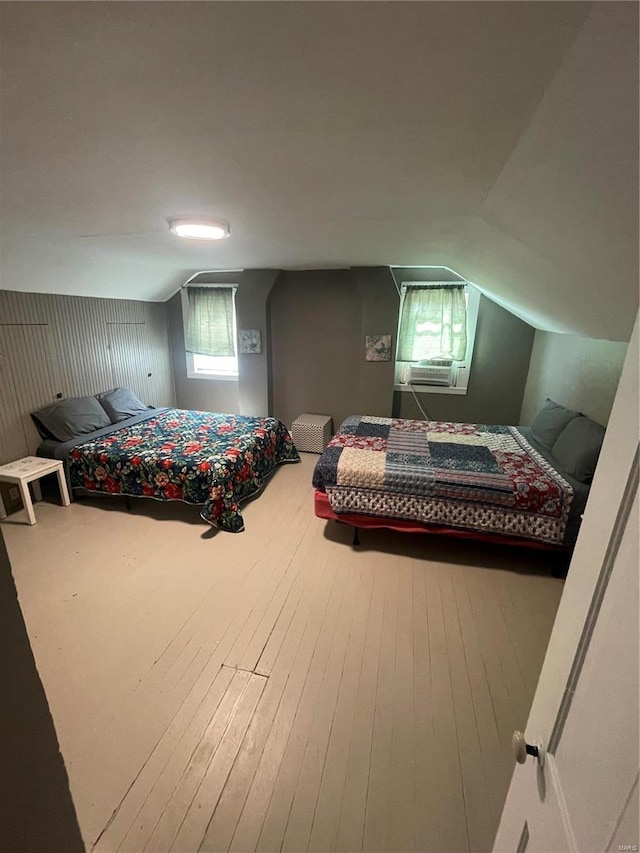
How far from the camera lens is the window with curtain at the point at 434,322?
3998 millimetres

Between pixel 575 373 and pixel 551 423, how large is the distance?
46 cm

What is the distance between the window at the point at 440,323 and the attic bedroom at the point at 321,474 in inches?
7.0

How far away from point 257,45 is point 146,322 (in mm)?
4348

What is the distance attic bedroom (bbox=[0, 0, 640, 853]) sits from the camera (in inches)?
26.6

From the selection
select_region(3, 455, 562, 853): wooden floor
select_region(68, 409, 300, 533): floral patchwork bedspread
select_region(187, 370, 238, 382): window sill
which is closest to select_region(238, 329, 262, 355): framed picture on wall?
select_region(187, 370, 238, 382): window sill

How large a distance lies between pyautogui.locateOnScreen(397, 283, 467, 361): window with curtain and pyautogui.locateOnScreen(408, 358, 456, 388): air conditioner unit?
0.50 ft

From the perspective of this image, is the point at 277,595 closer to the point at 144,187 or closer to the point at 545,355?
the point at 144,187

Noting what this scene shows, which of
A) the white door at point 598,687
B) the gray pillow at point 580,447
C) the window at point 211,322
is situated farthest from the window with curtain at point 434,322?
the white door at point 598,687

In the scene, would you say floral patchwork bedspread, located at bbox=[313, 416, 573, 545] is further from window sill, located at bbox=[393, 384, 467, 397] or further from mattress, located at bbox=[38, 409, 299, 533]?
window sill, located at bbox=[393, 384, 467, 397]

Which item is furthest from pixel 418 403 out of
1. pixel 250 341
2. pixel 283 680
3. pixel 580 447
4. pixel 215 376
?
pixel 283 680

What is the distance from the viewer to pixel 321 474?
2.57 metres

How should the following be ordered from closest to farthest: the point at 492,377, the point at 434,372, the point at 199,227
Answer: the point at 199,227 < the point at 492,377 < the point at 434,372

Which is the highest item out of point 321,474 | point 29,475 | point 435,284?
point 435,284

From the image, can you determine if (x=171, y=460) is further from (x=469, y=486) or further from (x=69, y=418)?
(x=469, y=486)
